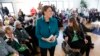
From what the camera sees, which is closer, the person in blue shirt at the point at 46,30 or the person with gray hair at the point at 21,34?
the person in blue shirt at the point at 46,30

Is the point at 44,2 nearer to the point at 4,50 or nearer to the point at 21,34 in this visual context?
the point at 21,34

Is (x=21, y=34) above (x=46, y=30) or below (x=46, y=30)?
below

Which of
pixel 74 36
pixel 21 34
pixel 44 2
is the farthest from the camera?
pixel 44 2

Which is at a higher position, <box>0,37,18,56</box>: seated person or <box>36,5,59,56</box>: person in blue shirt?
<box>36,5,59,56</box>: person in blue shirt

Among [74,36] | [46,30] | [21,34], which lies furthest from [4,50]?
[74,36]

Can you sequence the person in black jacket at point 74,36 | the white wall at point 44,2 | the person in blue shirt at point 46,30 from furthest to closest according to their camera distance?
the white wall at point 44,2
the person in black jacket at point 74,36
the person in blue shirt at point 46,30

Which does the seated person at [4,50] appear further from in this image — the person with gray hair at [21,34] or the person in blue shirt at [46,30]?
the person with gray hair at [21,34]

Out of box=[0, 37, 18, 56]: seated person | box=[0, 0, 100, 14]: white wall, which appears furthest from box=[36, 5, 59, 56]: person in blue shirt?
box=[0, 0, 100, 14]: white wall

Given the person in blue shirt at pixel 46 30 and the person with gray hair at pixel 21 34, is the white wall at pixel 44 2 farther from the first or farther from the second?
the person in blue shirt at pixel 46 30

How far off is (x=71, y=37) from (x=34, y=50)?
131cm

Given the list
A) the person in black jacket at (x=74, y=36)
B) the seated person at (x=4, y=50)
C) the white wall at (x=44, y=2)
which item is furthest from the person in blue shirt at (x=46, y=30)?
the white wall at (x=44, y=2)

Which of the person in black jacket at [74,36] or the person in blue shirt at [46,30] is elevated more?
the person in blue shirt at [46,30]

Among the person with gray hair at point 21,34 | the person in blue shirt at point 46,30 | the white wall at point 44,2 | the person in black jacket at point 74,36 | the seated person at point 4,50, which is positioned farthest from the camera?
the white wall at point 44,2

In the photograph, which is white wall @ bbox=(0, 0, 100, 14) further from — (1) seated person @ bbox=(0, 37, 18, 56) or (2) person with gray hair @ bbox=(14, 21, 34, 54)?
(1) seated person @ bbox=(0, 37, 18, 56)
